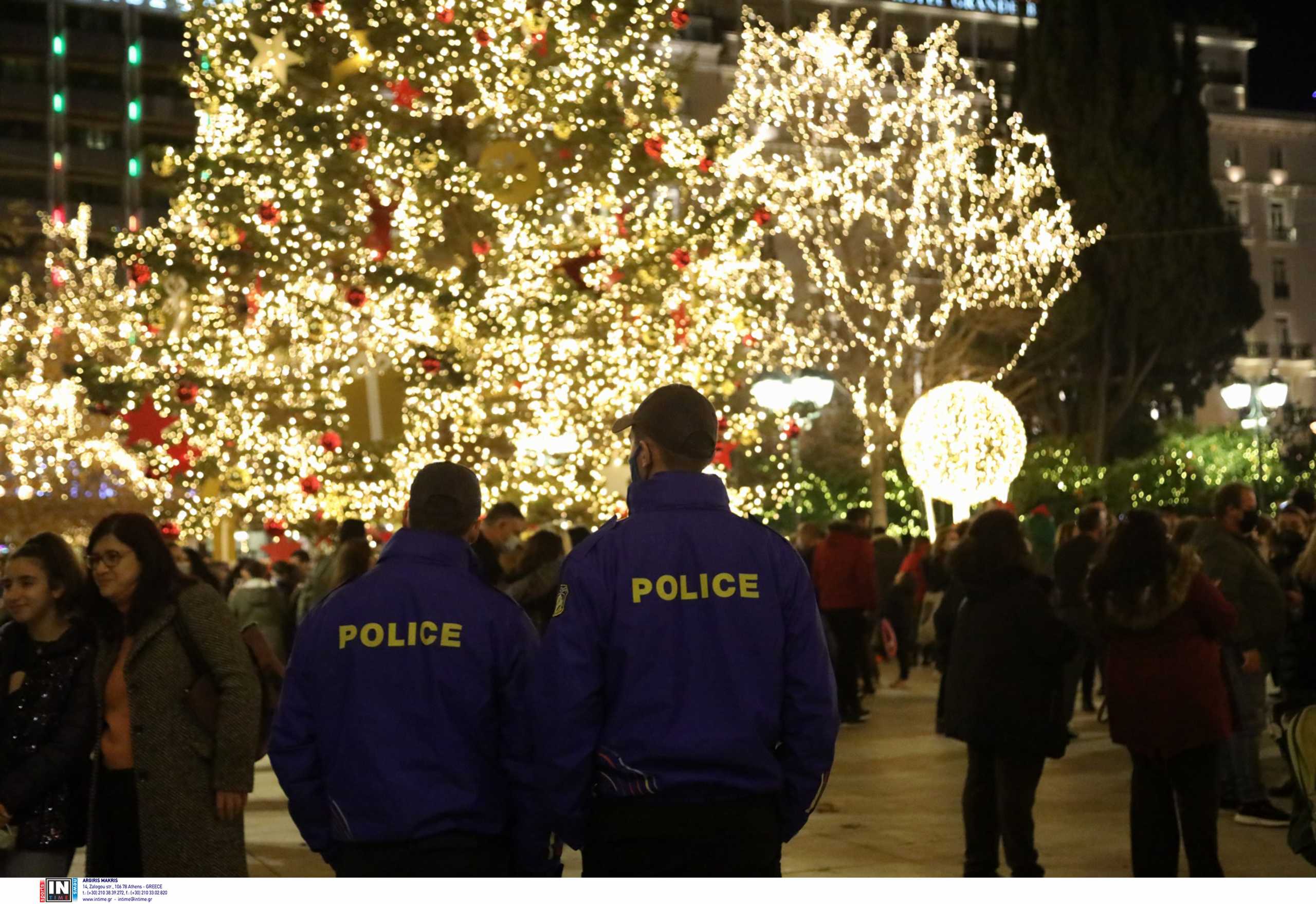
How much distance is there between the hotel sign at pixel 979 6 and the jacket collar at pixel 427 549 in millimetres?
70457

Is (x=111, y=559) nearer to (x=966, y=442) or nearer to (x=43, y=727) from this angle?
(x=43, y=727)

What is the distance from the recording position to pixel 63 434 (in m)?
41.3

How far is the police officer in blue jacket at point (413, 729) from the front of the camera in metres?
4.64

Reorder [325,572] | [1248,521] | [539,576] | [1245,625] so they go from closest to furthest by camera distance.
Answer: [1245,625], [1248,521], [539,576], [325,572]

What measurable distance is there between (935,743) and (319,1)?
8960 millimetres

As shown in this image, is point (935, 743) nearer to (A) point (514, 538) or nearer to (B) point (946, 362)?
(A) point (514, 538)

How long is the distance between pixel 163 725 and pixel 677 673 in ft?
6.89

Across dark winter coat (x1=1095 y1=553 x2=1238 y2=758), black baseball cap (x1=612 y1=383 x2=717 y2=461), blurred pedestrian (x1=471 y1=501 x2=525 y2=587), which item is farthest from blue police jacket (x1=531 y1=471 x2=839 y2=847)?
blurred pedestrian (x1=471 y1=501 x2=525 y2=587)

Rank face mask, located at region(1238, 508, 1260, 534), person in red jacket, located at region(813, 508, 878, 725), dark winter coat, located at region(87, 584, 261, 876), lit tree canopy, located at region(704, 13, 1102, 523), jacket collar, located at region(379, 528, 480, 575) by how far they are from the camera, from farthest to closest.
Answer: lit tree canopy, located at region(704, 13, 1102, 523) → person in red jacket, located at region(813, 508, 878, 725) → face mask, located at region(1238, 508, 1260, 534) → dark winter coat, located at region(87, 584, 261, 876) → jacket collar, located at region(379, 528, 480, 575)

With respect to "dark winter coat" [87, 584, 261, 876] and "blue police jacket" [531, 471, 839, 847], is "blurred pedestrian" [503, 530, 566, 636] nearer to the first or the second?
"dark winter coat" [87, 584, 261, 876]

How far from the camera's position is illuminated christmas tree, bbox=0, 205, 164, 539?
3706 centimetres

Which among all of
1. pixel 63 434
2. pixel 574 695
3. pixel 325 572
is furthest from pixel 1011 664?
pixel 63 434

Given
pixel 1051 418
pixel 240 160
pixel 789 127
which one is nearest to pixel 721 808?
pixel 240 160

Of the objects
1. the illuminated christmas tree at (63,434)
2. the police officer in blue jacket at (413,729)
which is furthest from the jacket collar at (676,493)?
the illuminated christmas tree at (63,434)
